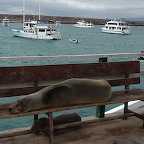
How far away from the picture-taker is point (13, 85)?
407 centimetres

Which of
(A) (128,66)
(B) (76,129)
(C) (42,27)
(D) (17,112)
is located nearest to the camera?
(D) (17,112)

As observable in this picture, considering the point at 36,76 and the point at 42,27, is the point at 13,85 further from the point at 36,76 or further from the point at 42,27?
the point at 42,27

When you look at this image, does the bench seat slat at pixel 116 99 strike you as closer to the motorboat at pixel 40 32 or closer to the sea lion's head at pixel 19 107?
the sea lion's head at pixel 19 107

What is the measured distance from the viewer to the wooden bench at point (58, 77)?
395 cm

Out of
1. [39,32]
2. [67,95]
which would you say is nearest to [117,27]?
[39,32]

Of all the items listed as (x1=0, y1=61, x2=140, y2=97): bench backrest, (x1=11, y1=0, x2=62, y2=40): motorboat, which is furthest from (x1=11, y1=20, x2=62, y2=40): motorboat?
(x1=0, y1=61, x2=140, y2=97): bench backrest

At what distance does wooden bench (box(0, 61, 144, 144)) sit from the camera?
13.0 feet

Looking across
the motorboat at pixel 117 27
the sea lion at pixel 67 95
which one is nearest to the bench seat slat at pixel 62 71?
the sea lion at pixel 67 95

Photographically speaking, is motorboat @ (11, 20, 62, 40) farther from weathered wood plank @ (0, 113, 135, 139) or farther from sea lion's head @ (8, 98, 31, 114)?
sea lion's head @ (8, 98, 31, 114)

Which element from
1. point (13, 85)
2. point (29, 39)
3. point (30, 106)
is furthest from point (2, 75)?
point (29, 39)

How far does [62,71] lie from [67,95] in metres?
0.47

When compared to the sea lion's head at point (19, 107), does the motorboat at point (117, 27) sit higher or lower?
Result: higher

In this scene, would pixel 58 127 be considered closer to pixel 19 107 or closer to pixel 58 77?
pixel 58 77

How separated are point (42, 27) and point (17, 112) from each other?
187 ft
